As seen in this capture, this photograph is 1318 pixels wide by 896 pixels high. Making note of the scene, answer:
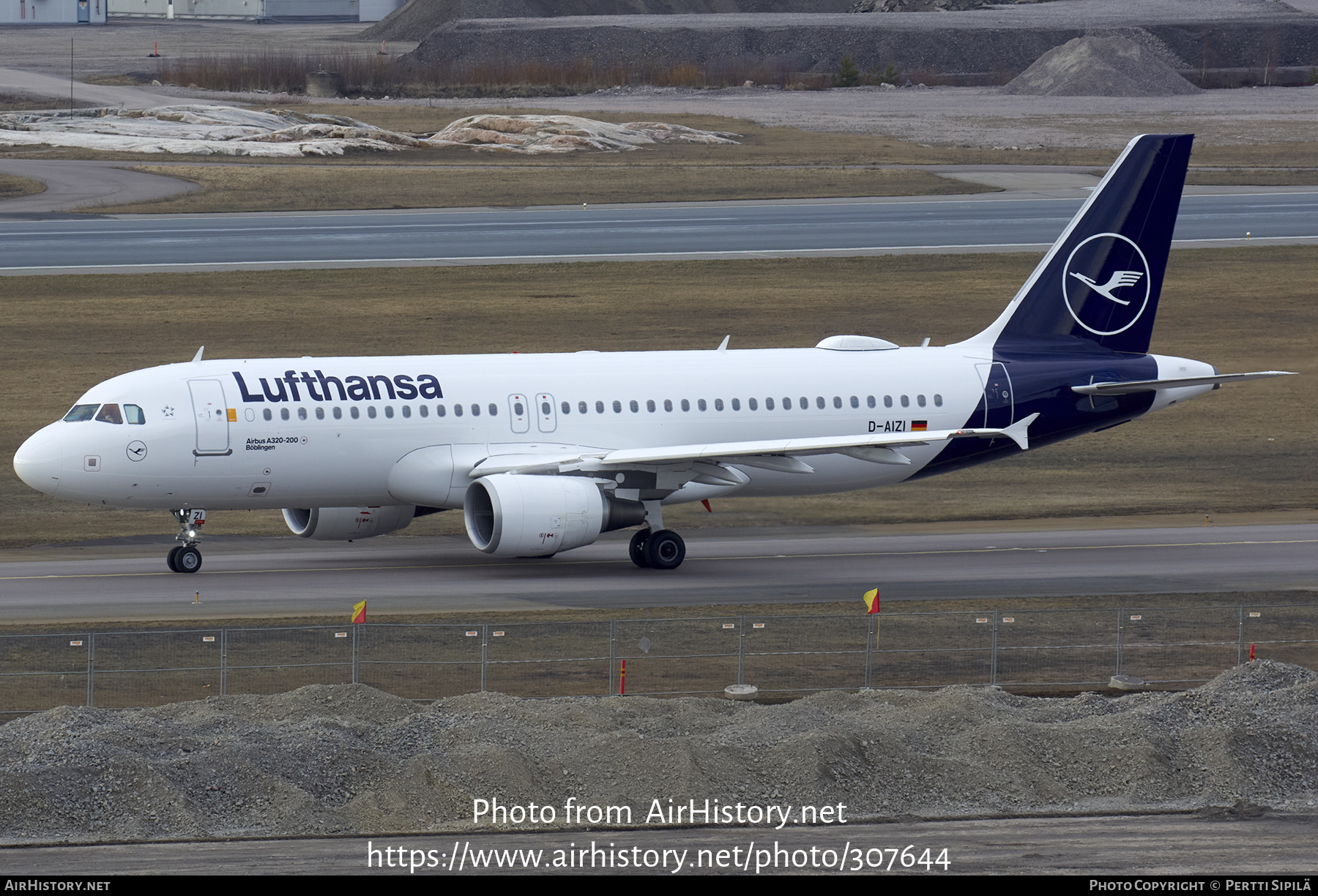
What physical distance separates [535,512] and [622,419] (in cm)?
482

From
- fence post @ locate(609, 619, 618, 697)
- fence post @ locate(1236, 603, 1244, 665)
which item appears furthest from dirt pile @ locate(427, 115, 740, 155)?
fence post @ locate(609, 619, 618, 697)

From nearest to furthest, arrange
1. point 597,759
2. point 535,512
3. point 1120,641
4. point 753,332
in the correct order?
point 597,759 → point 1120,641 → point 535,512 → point 753,332

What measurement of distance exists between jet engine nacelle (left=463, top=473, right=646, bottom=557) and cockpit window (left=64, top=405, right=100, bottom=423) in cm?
862

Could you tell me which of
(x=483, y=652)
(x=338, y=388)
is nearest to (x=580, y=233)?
(x=338, y=388)

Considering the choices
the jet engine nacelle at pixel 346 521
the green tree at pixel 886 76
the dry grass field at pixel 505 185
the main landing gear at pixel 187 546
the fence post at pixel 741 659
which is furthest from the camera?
the green tree at pixel 886 76

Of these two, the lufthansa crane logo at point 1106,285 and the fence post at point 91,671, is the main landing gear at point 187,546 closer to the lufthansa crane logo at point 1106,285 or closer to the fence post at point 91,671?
the fence post at point 91,671

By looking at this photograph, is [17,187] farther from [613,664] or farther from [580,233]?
[613,664]

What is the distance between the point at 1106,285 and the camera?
49250 millimetres

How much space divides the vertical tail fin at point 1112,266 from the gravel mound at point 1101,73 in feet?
409

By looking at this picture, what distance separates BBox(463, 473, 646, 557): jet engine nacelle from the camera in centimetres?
4084

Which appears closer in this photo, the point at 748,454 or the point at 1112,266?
the point at 748,454

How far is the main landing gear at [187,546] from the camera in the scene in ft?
139

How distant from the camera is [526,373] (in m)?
44.8

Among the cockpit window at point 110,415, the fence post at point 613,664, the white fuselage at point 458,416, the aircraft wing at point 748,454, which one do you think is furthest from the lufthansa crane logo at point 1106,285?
the cockpit window at point 110,415
